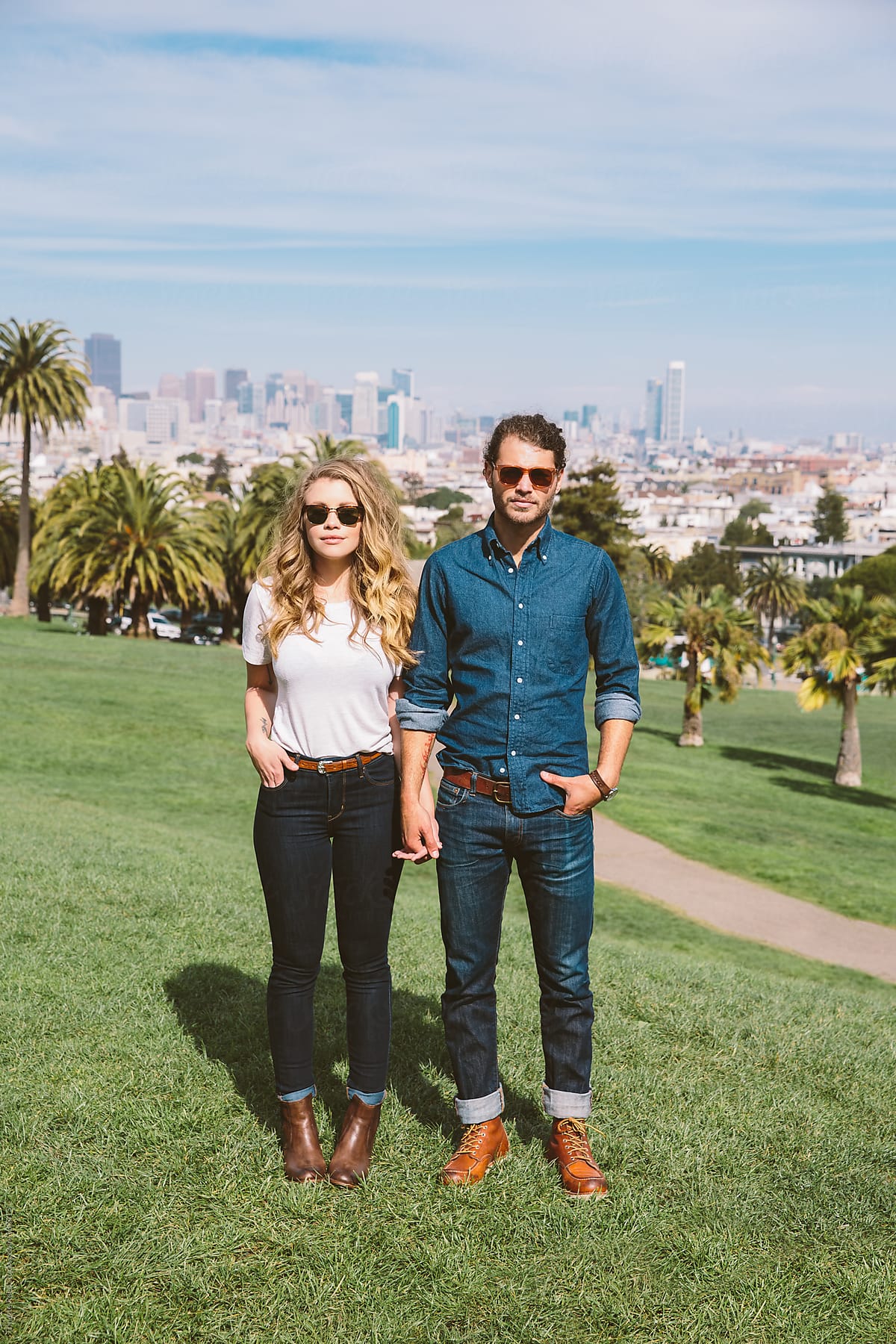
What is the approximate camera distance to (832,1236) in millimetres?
3496

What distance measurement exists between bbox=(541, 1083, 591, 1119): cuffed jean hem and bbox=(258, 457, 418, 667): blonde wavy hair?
1.44 m

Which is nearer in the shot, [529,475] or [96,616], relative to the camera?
[529,475]

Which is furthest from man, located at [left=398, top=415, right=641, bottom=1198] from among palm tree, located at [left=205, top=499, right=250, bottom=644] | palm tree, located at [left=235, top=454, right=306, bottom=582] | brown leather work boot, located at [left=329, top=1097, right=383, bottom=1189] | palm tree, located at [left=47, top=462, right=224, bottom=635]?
palm tree, located at [left=205, top=499, right=250, bottom=644]

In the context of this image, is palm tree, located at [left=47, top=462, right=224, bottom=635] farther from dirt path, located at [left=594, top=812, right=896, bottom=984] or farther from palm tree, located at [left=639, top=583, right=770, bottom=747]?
dirt path, located at [left=594, top=812, right=896, bottom=984]

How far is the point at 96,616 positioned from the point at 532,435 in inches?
1371

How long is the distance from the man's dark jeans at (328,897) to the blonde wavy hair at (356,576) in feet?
1.35

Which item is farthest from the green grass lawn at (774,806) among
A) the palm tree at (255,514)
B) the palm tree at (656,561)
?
the palm tree at (656,561)

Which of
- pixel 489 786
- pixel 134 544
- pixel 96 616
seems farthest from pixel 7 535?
pixel 489 786

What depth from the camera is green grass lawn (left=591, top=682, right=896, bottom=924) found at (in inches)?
557

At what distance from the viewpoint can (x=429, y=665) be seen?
11.4ft

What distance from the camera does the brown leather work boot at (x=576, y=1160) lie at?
3582mm

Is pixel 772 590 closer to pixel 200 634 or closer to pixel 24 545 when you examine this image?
pixel 200 634

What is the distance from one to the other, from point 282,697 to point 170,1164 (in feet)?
4.89

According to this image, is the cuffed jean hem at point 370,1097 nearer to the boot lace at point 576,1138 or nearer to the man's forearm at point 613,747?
the boot lace at point 576,1138
